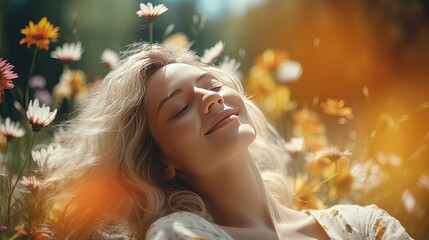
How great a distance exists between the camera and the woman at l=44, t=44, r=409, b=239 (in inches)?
62.6

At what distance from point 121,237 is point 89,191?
13 centimetres

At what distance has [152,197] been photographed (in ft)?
5.38

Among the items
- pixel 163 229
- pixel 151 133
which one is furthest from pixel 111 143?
pixel 163 229

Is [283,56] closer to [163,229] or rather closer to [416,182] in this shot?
[416,182]

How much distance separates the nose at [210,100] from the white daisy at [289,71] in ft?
2.38

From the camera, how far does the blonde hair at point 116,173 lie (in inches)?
65.3

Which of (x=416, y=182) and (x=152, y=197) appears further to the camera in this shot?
(x=416, y=182)

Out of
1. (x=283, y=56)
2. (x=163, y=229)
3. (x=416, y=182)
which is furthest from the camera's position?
(x=283, y=56)

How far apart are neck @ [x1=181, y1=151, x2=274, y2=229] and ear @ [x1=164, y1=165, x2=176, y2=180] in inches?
2.1

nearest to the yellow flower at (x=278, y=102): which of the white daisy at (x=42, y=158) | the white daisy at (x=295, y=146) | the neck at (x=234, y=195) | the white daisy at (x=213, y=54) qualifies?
the white daisy at (x=295, y=146)

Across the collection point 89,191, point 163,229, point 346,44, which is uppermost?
point 163,229

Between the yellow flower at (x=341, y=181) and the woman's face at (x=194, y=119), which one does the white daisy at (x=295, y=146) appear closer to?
the yellow flower at (x=341, y=181)

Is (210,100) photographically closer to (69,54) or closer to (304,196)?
(69,54)

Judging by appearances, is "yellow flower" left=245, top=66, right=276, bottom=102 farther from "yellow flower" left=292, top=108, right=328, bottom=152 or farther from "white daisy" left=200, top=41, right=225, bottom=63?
"white daisy" left=200, top=41, right=225, bottom=63
